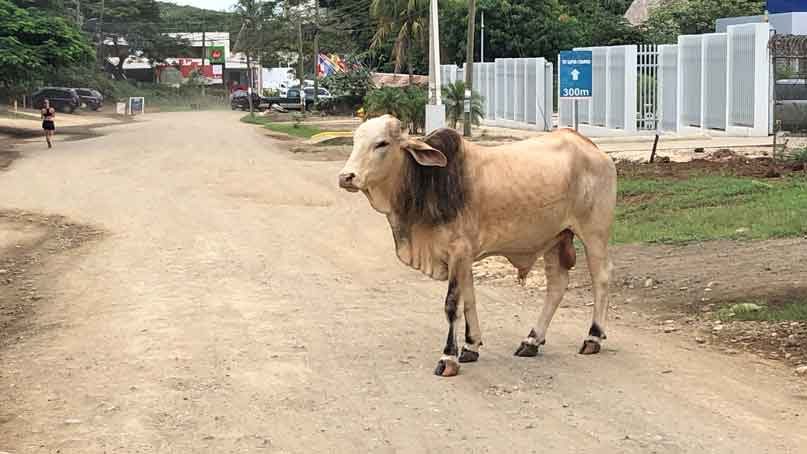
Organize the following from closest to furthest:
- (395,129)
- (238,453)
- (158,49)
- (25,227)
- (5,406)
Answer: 1. (238,453)
2. (5,406)
3. (395,129)
4. (25,227)
5. (158,49)

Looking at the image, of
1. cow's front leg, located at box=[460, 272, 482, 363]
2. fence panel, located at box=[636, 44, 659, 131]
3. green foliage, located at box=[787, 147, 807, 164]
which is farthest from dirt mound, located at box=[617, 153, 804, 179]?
fence panel, located at box=[636, 44, 659, 131]

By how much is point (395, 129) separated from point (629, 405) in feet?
7.87

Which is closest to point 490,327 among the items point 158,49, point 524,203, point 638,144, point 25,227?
point 524,203

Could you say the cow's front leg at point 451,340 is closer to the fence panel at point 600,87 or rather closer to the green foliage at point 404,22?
the fence panel at point 600,87

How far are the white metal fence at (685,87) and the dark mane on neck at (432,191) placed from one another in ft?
75.5

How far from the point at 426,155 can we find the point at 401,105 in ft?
106

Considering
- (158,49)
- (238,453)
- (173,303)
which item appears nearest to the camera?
(238,453)

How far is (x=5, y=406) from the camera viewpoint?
303 inches

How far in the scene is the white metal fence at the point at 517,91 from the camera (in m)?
42.5

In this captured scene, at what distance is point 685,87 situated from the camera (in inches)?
1351

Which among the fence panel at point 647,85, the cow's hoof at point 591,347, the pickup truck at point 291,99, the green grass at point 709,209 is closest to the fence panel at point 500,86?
the fence panel at point 647,85

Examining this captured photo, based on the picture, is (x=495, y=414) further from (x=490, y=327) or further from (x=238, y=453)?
(x=490, y=327)

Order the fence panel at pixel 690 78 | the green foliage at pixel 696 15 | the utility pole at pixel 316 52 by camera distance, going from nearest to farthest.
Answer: the fence panel at pixel 690 78 < the green foliage at pixel 696 15 < the utility pole at pixel 316 52

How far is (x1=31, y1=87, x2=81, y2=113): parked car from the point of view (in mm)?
73750
